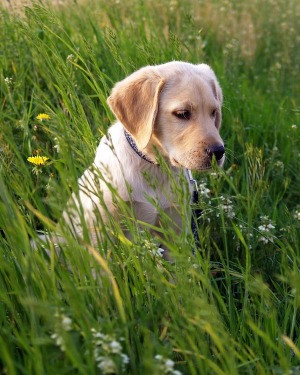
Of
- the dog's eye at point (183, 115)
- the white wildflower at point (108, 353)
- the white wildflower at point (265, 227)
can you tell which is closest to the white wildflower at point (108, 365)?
the white wildflower at point (108, 353)

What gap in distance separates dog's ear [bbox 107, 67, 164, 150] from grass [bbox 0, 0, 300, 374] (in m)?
0.13

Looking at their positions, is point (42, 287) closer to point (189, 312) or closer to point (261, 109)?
point (189, 312)

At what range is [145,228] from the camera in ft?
7.43

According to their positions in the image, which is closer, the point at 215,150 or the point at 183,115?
the point at 215,150

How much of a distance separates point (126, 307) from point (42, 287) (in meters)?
0.28

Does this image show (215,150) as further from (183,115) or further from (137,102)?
(137,102)

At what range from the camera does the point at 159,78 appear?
311 centimetres

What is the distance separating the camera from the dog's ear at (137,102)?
302cm

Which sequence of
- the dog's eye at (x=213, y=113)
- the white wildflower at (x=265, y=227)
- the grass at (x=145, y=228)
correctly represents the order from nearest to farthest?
1. the grass at (x=145, y=228)
2. the white wildflower at (x=265, y=227)
3. the dog's eye at (x=213, y=113)

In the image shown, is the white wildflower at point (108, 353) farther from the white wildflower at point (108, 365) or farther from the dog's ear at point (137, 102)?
the dog's ear at point (137, 102)

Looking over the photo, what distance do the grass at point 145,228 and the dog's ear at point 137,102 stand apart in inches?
5.3

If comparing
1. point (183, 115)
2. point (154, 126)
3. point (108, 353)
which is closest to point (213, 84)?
point (183, 115)

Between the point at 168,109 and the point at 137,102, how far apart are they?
161mm

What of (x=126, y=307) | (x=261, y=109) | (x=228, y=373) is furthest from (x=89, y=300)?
(x=261, y=109)
